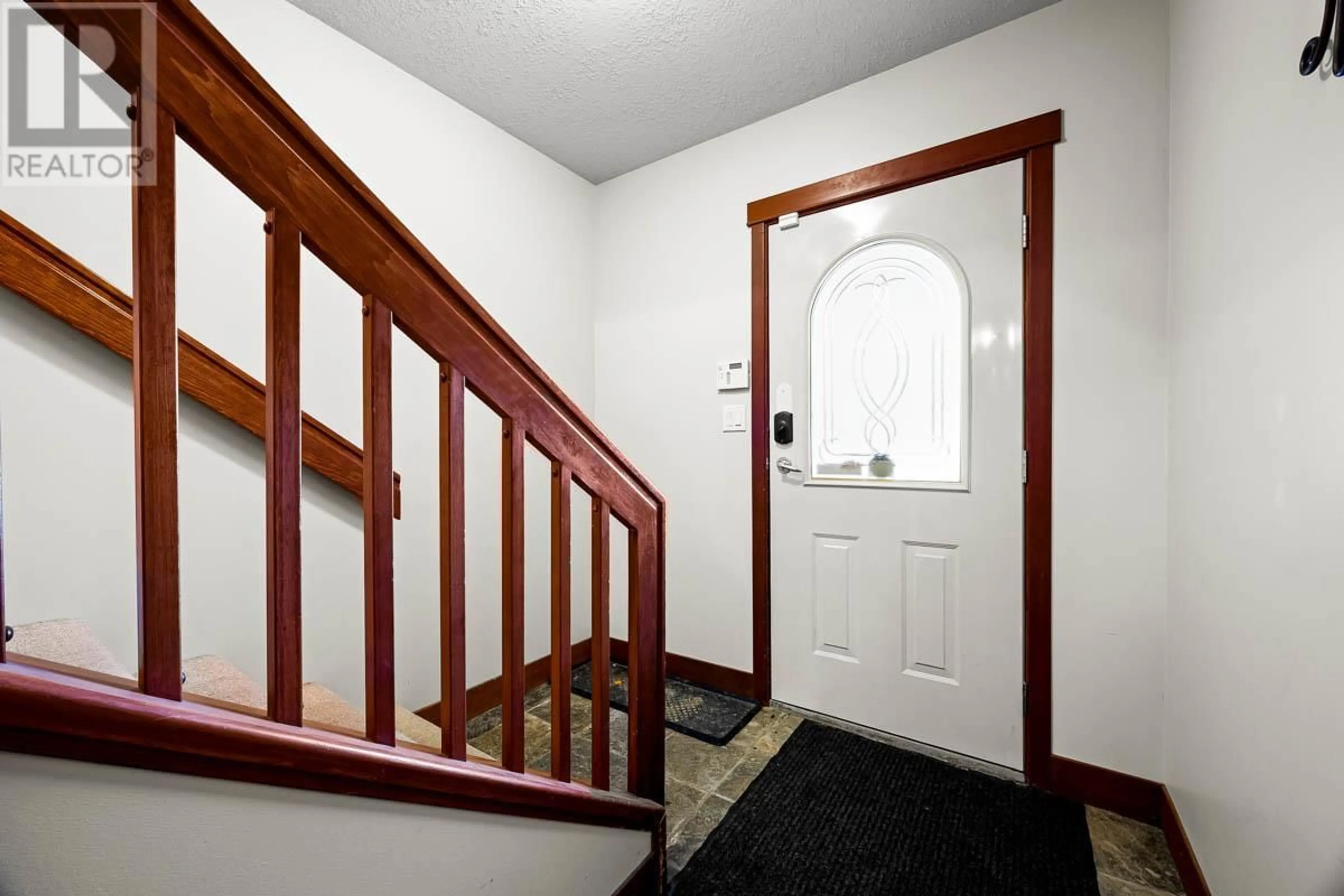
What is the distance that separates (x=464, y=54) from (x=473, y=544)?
1.88m

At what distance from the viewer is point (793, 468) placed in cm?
226

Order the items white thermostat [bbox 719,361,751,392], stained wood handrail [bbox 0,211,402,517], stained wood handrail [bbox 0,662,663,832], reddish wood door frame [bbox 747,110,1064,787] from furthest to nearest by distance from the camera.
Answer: white thermostat [bbox 719,361,751,392] → reddish wood door frame [bbox 747,110,1064,787] → stained wood handrail [bbox 0,211,402,517] → stained wood handrail [bbox 0,662,663,832]

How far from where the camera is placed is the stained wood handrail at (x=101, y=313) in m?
1.23

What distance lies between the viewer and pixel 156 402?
1.92ft

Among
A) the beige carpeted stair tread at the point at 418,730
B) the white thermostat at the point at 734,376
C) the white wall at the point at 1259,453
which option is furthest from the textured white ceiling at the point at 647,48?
the beige carpeted stair tread at the point at 418,730

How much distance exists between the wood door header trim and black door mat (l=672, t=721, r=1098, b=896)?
82.3 inches

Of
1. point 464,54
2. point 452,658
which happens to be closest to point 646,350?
point 464,54

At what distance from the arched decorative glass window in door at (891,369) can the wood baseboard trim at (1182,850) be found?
1041 millimetres

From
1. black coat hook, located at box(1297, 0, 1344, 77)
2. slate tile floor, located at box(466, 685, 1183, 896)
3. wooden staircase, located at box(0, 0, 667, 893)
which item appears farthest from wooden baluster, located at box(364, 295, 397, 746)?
black coat hook, located at box(1297, 0, 1344, 77)

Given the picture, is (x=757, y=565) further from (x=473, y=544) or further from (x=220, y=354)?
(x=220, y=354)

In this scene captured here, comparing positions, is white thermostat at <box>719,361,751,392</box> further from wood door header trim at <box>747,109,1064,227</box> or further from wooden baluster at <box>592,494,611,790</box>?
wooden baluster at <box>592,494,611,790</box>

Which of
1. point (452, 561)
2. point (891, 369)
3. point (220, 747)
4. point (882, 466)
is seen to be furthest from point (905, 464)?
point (220, 747)

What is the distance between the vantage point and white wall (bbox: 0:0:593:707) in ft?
4.36

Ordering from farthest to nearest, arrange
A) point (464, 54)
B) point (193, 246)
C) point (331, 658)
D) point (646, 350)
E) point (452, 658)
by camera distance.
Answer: point (646, 350)
point (464, 54)
point (331, 658)
point (193, 246)
point (452, 658)
